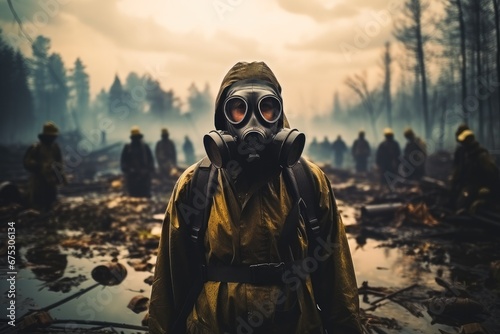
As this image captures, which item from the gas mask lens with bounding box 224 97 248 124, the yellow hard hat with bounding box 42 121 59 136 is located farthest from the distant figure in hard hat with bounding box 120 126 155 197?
the gas mask lens with bounding box 224 97 248 124

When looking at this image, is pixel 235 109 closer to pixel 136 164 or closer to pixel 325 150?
pixel 136 164

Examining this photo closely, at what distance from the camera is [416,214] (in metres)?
8.45

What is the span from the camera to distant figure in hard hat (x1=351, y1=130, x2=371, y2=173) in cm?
1862

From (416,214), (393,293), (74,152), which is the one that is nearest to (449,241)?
(416,214)

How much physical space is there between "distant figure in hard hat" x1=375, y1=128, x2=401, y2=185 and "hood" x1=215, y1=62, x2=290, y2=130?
1289 centimetres

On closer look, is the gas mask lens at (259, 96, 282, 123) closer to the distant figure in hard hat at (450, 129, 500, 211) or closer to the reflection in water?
the reflection in water

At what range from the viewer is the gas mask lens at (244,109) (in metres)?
1.77

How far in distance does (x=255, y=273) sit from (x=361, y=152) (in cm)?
1854

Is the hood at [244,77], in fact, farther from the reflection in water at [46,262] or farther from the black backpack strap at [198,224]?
the reflection in water at [46,262]

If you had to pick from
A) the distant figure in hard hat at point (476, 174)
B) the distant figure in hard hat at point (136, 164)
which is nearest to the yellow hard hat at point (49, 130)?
the distant figure in hard hat at point (136, 164)

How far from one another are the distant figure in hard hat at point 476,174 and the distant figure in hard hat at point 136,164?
9585mm

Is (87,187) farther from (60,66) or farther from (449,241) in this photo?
(60,66)

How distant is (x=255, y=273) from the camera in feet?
4.91

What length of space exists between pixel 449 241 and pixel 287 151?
6.79 m
